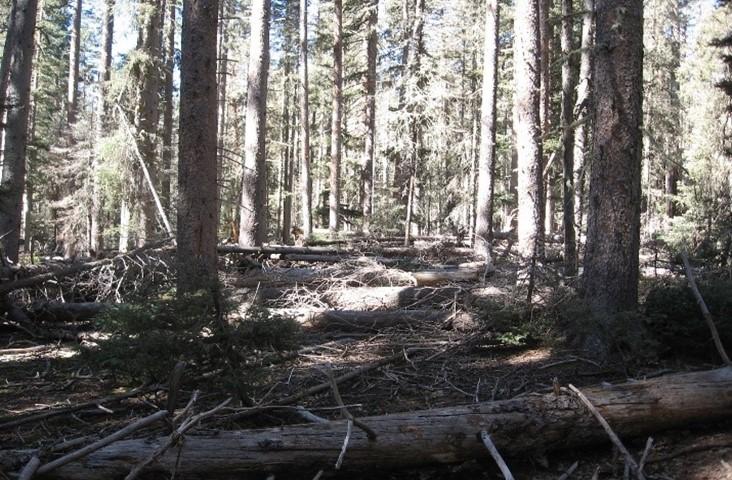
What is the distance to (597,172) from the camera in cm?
623

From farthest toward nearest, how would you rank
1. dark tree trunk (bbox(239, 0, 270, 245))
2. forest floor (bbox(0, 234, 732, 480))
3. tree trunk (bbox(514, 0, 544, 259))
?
dark tree trunk (bbox(239, 0, 270, 245)) → tree trunk (bbox(514, 0, 544, 259)) → forest floor (bbox(0, 234, 732, 480))

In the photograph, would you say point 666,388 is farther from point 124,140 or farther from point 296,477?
point 124,140

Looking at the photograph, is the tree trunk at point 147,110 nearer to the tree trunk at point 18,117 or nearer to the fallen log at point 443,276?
the tree trunk at point 18,117

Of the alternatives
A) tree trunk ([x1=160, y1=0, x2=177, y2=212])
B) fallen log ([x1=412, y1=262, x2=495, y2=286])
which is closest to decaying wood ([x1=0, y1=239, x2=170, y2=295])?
fallen log ([x1=412, y1=262, x2=495, y2=286])

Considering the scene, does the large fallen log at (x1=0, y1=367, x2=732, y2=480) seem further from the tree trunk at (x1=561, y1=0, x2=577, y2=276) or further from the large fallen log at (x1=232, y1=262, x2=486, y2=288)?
the large fallen log at (x1=232, y1=262, x2=486, y2=288)

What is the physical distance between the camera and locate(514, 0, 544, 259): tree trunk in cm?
983

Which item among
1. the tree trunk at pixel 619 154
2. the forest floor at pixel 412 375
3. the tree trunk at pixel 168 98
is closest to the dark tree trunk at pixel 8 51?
the tree trunk at pixel 168 98

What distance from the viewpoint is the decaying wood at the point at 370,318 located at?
336 inches

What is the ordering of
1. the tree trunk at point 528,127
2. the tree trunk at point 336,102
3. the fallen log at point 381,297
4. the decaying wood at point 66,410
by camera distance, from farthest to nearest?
the tree trunk at point 336,102, the tree trunk at point 528,127, the fallen log at point 381,297, the decaying wood at point 66,410

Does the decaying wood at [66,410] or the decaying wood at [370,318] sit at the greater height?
the decaying wood at [370,318]

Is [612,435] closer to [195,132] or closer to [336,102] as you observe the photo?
[195,132]

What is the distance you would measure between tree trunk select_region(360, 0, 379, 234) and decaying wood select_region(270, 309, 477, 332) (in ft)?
46.1

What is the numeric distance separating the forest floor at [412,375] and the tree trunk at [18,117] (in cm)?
418

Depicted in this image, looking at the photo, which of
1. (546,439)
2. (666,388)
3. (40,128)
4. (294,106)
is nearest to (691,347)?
(666,388)
